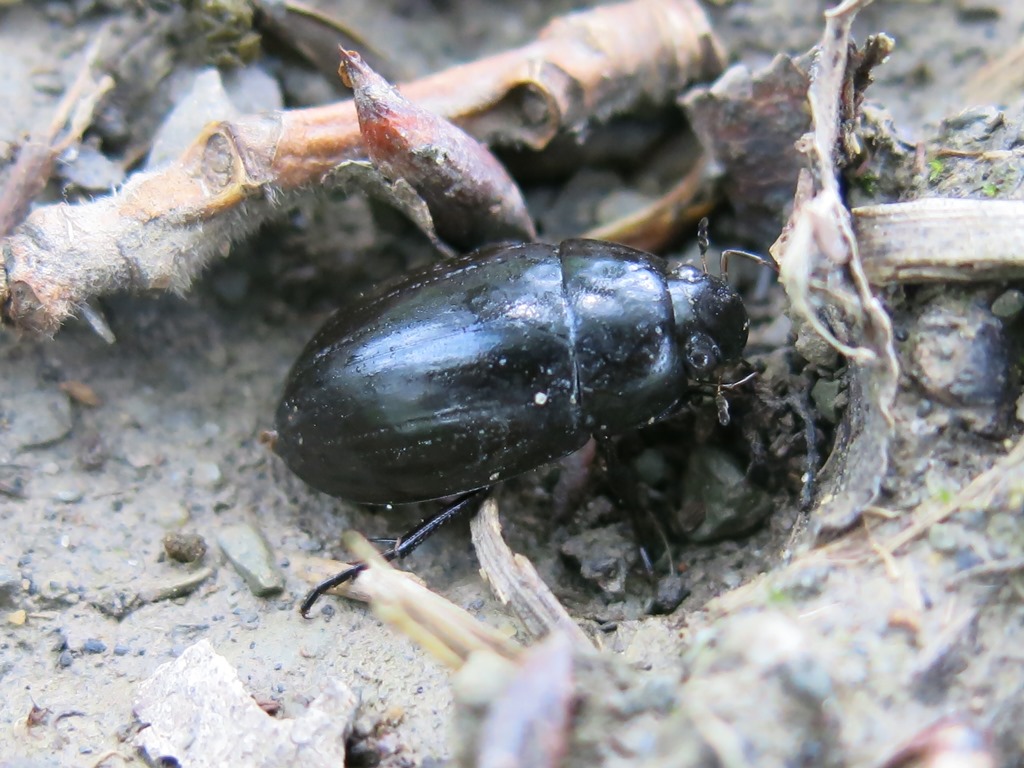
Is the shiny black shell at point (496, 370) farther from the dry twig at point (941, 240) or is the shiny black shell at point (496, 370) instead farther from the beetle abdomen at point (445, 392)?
the dry twig at point (941, 240)

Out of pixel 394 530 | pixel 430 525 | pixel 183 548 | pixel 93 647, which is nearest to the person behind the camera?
pixel 93 647

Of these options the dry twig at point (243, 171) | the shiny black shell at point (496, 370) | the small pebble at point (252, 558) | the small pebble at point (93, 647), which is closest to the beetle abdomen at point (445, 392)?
the shiny black shell at point (496, 370)

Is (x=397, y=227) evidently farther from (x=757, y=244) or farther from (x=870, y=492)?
(x=870, y=492)

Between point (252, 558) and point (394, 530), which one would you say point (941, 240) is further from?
point (252, 558)

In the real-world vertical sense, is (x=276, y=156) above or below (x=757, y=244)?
above

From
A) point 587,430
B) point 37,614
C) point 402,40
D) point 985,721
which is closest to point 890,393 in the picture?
point 985,721

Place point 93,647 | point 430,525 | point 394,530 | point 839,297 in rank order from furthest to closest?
point 394,530
point 430,525
point 93,647
point 839,297

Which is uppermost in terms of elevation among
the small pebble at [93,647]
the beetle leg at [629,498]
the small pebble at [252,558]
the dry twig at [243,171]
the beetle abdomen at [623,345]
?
the dry twig at [243,171]

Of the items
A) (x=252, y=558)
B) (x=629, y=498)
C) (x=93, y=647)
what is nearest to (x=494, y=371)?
(x=629, y=498)
